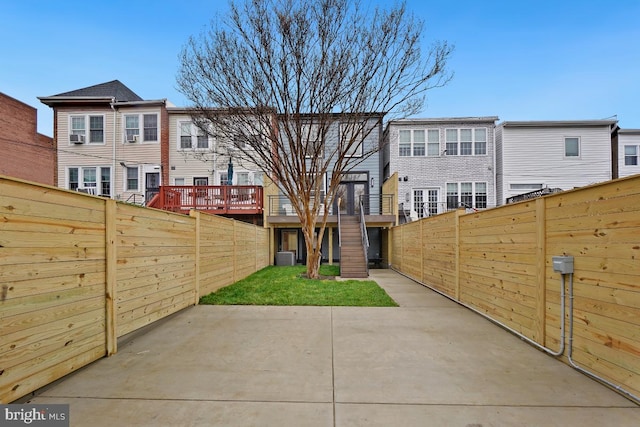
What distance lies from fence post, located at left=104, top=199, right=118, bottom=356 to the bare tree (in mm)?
6317

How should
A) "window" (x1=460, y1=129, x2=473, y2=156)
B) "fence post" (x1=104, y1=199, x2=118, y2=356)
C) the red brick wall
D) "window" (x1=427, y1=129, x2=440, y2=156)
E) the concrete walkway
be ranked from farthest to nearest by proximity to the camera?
1. "window" (x1=427, y1=129, x2=440, y2=156)
2. "window" (x1=460, y1=129, x2=473, y2=156)
3. the red brick wall
4. "fence post" (x1=104, y1=199, x2=118, y2=356)
5. the concrete walkway

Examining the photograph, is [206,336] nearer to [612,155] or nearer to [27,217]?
[27,217]

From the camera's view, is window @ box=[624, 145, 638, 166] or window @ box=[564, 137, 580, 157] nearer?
window @ box=[564, 137, 580, 157]

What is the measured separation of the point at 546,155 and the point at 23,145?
27274mm

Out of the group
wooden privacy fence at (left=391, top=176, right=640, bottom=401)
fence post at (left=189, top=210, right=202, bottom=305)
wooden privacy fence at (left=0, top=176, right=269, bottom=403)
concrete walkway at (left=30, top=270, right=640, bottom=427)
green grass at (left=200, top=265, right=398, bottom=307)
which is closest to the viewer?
concrete walkway at (left=30, top=270, right=640, bottom=427)

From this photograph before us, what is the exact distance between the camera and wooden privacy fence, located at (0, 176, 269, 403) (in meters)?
2.50

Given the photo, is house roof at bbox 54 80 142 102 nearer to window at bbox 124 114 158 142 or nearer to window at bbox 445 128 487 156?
window at bbox 124 114 158 142

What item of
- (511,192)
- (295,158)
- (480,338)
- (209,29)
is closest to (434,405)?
(480,338)

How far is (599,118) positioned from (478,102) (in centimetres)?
632

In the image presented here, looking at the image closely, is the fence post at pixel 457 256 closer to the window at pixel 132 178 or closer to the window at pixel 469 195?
the window at pixel 469 195

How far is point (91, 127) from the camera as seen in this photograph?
51.2 feet

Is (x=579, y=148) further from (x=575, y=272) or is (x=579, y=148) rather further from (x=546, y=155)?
(x=575, y=272)

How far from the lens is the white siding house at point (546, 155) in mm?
15898

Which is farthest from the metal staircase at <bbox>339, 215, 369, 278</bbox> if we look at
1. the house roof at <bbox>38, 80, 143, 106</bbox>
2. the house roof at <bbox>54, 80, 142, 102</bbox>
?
the house roof at <bbox>54, 80, 142, 102</bbox>
